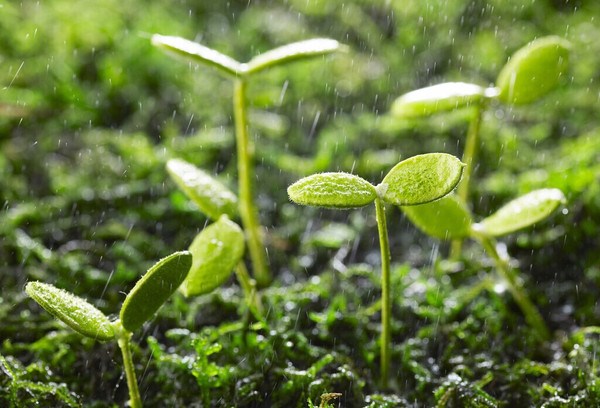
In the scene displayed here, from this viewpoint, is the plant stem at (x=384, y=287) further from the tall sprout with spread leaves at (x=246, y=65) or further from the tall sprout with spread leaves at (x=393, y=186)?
the tall sprout with spread leaves at (x=246, y=65)

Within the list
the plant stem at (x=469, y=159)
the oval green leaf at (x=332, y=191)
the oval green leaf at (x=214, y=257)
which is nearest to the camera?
the oval green leaf at (x=332, y=191)

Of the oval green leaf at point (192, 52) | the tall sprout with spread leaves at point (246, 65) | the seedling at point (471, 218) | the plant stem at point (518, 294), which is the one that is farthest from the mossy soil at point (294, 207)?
the oval green leaf at point (192, 52)

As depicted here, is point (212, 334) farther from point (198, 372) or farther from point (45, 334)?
point (45, 334)

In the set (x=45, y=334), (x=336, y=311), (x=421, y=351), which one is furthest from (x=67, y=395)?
(x=421, y=351)

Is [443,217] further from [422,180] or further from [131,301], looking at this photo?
[131,301]

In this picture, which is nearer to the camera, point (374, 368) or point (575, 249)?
point (374, 368)

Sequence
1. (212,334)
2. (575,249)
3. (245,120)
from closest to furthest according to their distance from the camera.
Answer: (212,334)
(245,120)
(575,249)
